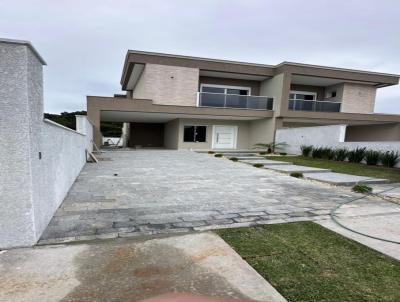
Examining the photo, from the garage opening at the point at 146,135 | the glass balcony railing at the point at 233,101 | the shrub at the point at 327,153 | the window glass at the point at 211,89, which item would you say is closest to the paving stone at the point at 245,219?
the shrub at the point at 327,153

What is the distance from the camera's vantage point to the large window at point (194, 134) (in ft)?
67.9

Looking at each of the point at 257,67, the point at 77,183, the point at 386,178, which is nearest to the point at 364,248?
the point at 77,183

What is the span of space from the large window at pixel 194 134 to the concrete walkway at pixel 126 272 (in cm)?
1753

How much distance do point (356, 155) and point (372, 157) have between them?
3.15ft

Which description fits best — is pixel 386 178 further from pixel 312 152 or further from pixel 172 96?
pixel 172 96

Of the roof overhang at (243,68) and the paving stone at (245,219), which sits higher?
the roof overhang at (243,68)

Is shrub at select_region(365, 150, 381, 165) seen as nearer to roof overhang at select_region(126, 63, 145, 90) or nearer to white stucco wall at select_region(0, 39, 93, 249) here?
white stucco wall at select_region(0, 39, 93, 249)

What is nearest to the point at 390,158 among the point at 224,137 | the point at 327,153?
the point at 327,153

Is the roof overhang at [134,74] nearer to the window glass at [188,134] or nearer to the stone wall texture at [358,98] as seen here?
the window glass at [188,134]

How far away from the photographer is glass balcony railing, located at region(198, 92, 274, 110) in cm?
1916

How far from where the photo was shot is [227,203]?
5.32 m

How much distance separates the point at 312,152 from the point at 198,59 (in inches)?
403

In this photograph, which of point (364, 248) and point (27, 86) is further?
point (364, 248)

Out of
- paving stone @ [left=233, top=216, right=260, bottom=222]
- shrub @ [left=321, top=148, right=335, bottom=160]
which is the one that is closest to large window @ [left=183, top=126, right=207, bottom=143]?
shrub @ [left=321, top=148, right=335, bottom=160]
